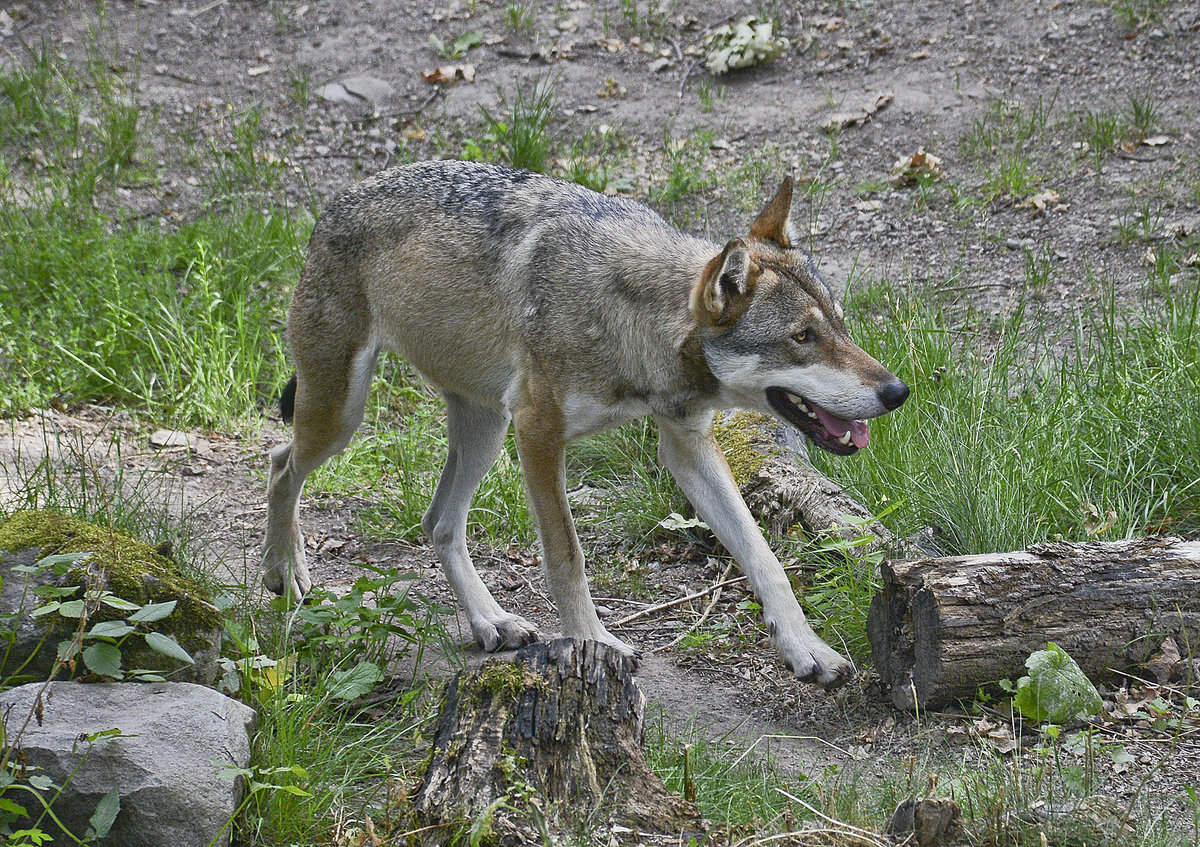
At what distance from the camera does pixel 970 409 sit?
5078 millimetres

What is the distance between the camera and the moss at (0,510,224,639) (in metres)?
3.37

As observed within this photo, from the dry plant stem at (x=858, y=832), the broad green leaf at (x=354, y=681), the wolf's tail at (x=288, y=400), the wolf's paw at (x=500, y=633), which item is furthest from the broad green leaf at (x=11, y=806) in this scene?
the wolf's tail at (x=288, y=400)

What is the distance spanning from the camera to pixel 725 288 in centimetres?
383

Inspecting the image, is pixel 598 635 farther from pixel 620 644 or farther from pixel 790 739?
pixel 790 739

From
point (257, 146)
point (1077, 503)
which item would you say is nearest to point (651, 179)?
point (257, 146)

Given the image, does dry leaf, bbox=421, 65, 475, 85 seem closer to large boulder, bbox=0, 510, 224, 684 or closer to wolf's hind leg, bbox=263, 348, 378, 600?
wolf's hind leg, bbox=263, 348, 378, 600

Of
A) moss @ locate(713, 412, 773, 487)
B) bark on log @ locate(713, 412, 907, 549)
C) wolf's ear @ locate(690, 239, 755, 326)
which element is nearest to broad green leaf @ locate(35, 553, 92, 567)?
wolf's ear @ locate(690, 239, 755, 326)

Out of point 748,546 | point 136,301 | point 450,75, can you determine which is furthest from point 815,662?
Result: point 450,75

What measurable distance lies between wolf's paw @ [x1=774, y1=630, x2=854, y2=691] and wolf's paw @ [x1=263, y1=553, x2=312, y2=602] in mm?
2231

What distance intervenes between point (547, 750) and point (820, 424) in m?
1.66

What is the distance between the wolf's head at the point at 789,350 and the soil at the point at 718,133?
0.99m

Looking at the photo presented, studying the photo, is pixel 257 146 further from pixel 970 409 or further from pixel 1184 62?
pixel 1184 62

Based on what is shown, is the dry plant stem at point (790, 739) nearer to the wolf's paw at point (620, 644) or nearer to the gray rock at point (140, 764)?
the wolf's paw at point (620, 644)

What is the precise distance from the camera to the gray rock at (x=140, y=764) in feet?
9.12
